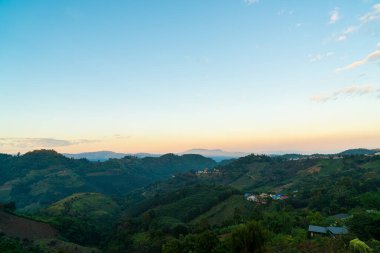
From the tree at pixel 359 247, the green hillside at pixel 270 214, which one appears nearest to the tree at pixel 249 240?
the green hillside at pixel 270 214

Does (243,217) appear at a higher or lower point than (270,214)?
lower

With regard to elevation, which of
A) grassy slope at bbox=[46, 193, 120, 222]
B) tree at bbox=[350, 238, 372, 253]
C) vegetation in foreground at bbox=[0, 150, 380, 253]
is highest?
tree at bbox=[350, 238, 372, 253]

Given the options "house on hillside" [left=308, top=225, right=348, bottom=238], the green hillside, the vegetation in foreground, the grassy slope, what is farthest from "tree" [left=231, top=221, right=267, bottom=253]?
the grassy slope

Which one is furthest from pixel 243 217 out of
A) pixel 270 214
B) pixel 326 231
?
pixel 326 231

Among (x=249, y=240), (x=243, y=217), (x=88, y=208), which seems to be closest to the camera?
(x=249, y=240)

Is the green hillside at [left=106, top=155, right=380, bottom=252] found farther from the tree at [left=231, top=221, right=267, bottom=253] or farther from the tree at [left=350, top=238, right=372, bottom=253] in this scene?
the tree at [left=350, top=238, right=372, bottom=253]

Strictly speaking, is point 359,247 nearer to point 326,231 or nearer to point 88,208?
point 326,231

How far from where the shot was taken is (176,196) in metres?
141

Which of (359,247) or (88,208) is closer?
(359,247)

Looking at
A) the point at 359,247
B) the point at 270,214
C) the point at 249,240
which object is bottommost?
the point at 270,214

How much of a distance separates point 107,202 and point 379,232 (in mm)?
147674

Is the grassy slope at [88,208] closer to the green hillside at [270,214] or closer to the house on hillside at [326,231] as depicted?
the green hillside at [270,214]

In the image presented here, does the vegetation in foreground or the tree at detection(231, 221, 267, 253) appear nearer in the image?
the tree at detection(231, 221, 267, 253)

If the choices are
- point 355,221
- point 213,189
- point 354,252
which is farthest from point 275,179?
point 354,252
